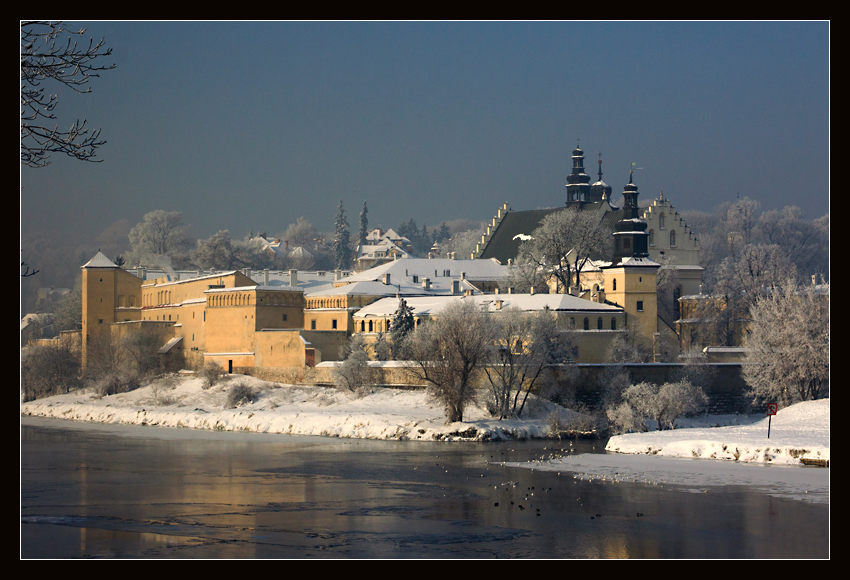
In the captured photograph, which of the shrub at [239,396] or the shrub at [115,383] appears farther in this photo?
the shrub at [115,383]

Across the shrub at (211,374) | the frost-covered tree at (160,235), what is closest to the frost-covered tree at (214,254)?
the frost-covered tree at (160,235)

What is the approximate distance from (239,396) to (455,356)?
13.4 m

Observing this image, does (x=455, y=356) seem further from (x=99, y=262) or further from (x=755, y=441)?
(x=99, y=262)

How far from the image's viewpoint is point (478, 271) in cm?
6762

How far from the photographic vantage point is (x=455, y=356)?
38.5m

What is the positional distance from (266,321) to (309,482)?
2976 centimetres

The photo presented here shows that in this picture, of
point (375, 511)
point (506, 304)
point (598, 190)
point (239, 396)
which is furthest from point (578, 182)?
point (375, 511)

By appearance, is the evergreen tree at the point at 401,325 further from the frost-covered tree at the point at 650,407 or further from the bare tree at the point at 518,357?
the frost-covered tree at the point at 650,407

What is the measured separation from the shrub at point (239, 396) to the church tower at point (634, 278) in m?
17.8

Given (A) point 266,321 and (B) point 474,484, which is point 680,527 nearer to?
(B) point 474,484

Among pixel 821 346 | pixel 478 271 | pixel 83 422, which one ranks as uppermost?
pixel 478 271

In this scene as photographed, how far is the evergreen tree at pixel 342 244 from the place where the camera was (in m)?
117

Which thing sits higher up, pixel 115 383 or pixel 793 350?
pixel 793 350

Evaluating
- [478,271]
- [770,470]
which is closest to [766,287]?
[478,271]
